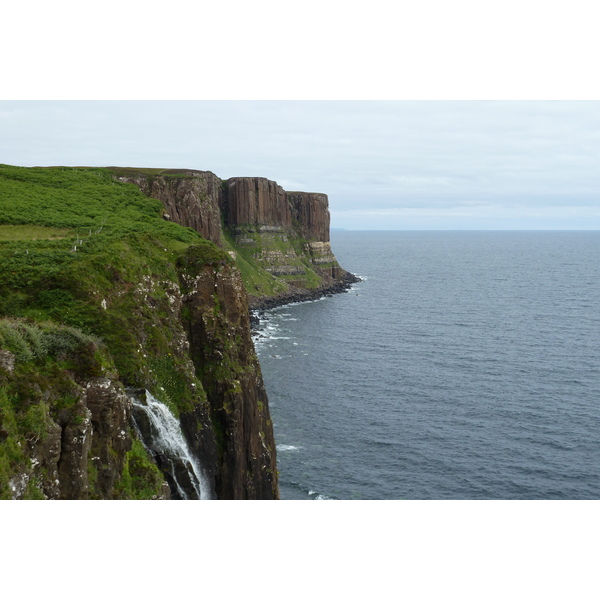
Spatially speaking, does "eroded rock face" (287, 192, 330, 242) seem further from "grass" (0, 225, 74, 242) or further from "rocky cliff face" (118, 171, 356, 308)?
"grass" (0, 225, 74, 242)

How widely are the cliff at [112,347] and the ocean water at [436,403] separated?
57.9 ft

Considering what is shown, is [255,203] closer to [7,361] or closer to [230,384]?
[230,384]

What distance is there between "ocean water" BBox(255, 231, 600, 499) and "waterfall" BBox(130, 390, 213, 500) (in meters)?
21.1

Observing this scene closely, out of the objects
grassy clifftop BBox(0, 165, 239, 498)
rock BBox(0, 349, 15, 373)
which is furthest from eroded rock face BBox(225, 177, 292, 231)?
rock BBox(0, 349, 15, 373)

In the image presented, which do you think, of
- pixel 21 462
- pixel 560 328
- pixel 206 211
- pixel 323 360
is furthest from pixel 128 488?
pixel 560 328

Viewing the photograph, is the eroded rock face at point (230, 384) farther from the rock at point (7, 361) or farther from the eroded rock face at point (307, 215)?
the eroded rock face at point (307, 215)

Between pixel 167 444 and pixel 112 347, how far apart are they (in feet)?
18.6

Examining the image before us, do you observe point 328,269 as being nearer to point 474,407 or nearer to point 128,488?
→ point 474,407

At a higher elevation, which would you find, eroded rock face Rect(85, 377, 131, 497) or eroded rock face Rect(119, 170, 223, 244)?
eroded rock face Rect(119, 170, 223, 244)

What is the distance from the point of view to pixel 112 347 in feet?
99.2

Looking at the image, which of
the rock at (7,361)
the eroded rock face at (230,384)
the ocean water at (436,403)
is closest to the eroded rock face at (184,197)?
the ocean water at (436,403)

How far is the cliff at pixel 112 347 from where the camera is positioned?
72.9 feet

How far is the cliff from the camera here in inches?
875

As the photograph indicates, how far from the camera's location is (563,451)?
58.3m
